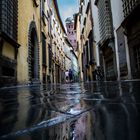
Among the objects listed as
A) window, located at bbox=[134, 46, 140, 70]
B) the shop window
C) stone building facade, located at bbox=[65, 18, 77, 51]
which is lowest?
the shop window

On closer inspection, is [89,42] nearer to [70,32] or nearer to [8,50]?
[8,50]

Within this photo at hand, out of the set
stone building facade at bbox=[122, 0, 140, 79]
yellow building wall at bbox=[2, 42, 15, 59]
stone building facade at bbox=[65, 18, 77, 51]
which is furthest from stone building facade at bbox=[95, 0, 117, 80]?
stone building facade at bbox=[65, 18, 77, 51]

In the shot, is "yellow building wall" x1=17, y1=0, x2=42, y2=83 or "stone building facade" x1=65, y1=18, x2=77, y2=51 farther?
"stone building facade" x1=65, y1=18, x2=77, y2=51

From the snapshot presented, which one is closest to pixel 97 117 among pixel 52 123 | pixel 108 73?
pixel 52 123

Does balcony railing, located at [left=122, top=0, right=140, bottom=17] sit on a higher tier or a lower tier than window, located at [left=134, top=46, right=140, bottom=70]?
higher

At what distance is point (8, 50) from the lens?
5926mm

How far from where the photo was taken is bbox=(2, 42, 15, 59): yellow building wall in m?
5.58

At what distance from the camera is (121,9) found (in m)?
6.37

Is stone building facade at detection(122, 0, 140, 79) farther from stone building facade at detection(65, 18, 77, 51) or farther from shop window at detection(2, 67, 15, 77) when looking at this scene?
stone building facade at detection(65, 18, 77, 51)

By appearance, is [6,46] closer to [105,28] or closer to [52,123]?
[105,28]

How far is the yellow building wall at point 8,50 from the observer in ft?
18.3

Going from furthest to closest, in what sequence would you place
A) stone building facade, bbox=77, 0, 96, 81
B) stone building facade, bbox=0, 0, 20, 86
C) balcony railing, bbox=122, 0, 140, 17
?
stone building facade, bbox=77, 0, 96, 81 → stone building facade, bbox=0, 0, 20, 86 → balcony railing, bbox=122, 0, 140, 17

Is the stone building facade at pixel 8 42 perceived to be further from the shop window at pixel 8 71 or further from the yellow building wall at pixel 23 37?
the yellow building wall at pixel 23 37

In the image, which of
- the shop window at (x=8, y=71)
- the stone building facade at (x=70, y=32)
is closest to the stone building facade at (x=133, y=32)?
the shop window at (x=8, y=71)
